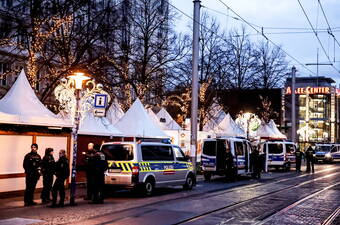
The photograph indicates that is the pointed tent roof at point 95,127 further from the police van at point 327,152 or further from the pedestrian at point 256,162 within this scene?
the police van at point 327,152

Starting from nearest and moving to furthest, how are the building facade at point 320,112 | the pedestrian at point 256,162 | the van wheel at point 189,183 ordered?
1. the van wheel at point 189,183
2. the pedestrian at point 256,162
3. the building facade at point 320,112

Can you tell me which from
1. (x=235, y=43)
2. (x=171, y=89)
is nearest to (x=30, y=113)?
(x=171, y=89)

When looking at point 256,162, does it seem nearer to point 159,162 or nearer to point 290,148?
point 290,148

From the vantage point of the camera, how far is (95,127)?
22.7 meters

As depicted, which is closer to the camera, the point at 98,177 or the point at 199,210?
the point at 199,210

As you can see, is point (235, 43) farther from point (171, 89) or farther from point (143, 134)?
point (143, 134)

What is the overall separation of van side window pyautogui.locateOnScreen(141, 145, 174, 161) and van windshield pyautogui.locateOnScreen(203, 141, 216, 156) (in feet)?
22.5

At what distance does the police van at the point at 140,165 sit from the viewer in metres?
16.3

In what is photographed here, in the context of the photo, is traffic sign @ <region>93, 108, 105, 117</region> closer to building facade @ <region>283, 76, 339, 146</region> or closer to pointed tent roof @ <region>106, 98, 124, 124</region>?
pointed tent roof @ <region>106, 98, 124, 124</region>

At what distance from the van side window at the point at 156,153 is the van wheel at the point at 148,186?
2.68 ft

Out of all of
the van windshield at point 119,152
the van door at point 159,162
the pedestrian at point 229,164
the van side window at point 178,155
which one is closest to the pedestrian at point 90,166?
the van windshield at point 119,152

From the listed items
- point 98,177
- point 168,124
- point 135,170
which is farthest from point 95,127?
point 168,124

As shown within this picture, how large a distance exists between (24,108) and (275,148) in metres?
23.8

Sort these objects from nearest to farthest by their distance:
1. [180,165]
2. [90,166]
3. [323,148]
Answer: [90,166] → [180,165] → [323,148]
